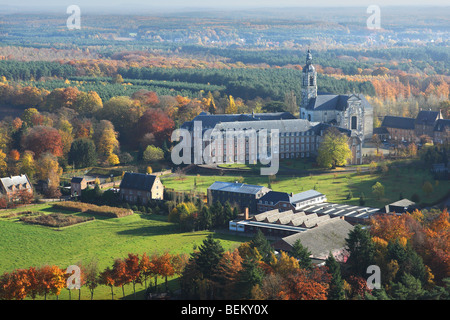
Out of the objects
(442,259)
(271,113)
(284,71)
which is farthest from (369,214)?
(284,71)

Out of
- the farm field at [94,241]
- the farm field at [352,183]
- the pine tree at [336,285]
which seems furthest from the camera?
the farm field at [352,183]

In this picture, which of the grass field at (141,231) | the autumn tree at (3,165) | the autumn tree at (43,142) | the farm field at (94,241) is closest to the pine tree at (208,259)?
the grass field at (141,231)

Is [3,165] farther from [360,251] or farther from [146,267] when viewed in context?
[360,251]

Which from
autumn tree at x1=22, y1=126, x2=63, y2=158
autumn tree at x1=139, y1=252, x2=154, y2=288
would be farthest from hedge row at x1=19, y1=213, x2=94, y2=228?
autumn tree at x1=139, y1=252, x2=154, y2=288

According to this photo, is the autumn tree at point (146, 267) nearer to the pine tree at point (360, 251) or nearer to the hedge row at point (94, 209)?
the pine tree at point (360, 251)

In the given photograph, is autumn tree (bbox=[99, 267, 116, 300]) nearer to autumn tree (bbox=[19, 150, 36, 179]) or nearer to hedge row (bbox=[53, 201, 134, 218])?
hedge row (bbox=[53, 201, 134, 218])

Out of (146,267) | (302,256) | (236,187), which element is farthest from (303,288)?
(236,187)
